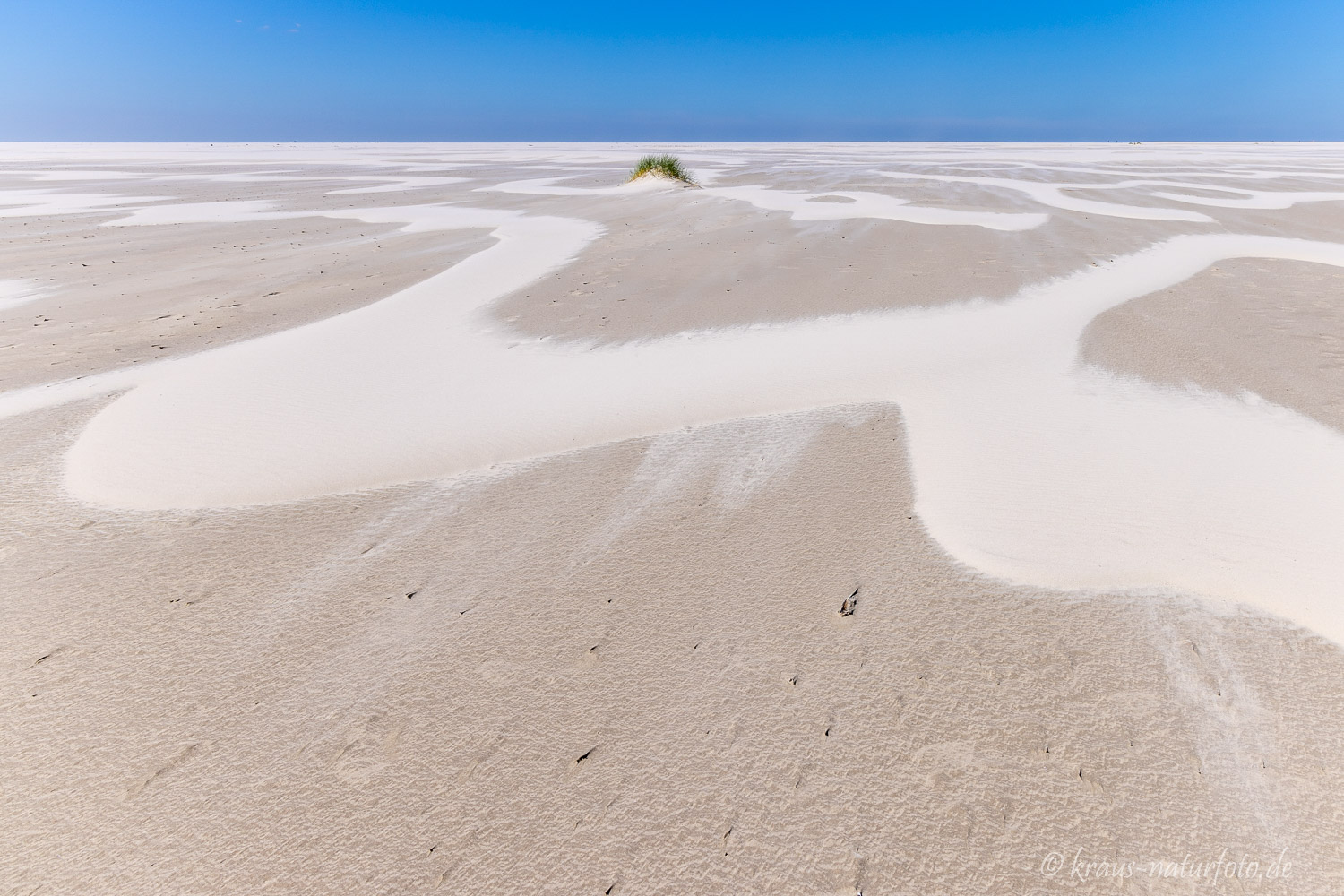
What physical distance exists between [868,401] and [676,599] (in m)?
2.18

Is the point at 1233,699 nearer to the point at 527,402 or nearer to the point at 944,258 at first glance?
the point at 527,402

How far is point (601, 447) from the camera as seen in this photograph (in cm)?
351

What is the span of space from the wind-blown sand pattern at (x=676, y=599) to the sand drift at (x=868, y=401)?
3 centimetres

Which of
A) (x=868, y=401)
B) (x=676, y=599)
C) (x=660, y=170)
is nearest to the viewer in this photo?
(x=676, y=599)

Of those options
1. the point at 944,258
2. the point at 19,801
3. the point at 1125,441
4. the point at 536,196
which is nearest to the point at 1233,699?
the point at 1125,441

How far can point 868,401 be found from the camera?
3.99 metres

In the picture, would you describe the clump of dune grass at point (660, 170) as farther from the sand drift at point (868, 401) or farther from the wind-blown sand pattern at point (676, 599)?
the wind-blown sand pattern at point (676, 599)

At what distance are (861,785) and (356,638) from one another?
5.38 ft

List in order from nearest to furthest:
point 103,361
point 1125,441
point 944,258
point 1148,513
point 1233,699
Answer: point 1233,699 < point 1148,513 < point 1125,441 < point 103,361 < point 944,258

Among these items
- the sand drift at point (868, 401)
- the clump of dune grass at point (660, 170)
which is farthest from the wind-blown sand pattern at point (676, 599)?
the clump of dune grass at point (660, 170)

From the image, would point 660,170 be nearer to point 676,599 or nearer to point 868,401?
point 868,401

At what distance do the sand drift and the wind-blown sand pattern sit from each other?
3cm

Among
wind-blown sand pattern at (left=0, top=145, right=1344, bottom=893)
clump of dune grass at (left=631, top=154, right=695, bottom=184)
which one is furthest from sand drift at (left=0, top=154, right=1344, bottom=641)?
clump of dune grass at (left=631, top=154, right=695, bottom=184)

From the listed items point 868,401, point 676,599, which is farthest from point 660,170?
point 676,599
